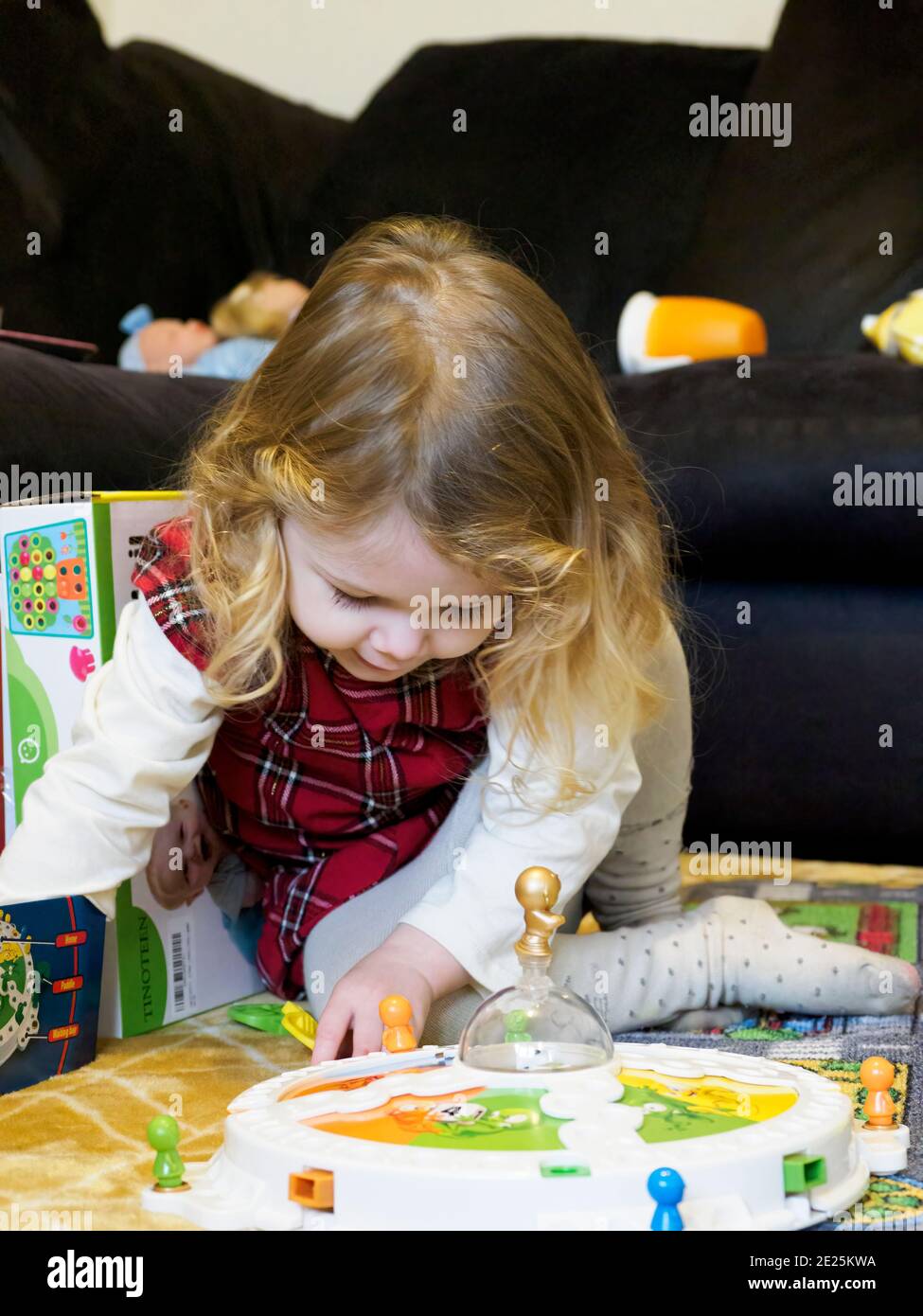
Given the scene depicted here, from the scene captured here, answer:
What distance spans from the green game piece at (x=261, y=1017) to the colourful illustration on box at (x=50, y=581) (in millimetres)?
275

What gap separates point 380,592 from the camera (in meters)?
0.82

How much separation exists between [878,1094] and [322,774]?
0.44 meters

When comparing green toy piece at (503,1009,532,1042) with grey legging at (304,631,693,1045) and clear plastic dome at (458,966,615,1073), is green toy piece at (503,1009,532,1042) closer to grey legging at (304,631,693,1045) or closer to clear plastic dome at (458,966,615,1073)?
clear plastic dome at (458,966,615,1073)

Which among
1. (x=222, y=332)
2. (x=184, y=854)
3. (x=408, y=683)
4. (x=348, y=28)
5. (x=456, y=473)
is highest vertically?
(x=348, y=28)

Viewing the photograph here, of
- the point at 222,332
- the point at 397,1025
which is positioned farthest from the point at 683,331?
the point at 397,1025

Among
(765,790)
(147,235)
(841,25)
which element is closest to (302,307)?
(765,790)

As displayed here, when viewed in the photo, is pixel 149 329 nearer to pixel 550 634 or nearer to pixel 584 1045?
pixel 550 634

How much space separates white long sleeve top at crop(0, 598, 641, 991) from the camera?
0.89m

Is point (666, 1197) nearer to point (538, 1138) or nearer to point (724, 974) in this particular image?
point (538, 1138)

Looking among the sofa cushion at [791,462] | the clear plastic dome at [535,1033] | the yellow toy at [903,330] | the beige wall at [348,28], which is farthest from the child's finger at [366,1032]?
the beige wall at [348,28]

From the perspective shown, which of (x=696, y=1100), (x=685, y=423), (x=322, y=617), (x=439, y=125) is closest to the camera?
(x=696, y=1100)

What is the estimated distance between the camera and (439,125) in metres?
1.98

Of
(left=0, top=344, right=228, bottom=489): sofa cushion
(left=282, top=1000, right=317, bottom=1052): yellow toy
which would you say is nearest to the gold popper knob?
(left=282, top=1000, right=317, bottom=1052): yellow toy

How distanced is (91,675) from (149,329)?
940 mm
